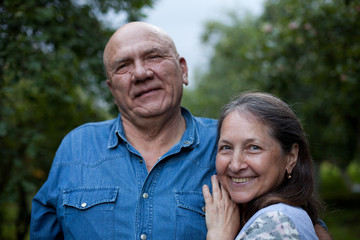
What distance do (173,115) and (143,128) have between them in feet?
0.77

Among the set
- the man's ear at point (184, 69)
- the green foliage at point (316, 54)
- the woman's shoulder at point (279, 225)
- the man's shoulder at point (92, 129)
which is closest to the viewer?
the woman's shoulder at point (279, 225)

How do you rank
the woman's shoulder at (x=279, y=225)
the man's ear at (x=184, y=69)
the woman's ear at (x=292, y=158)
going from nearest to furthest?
the woman's shoulder at (x=279, y=225) < the woman's ear at (x=292, y=158) < the man's ear at (x=184, y=69)

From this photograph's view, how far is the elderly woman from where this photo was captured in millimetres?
2197

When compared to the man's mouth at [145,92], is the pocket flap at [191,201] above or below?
below

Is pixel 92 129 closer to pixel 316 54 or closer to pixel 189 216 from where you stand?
pixel 189 216

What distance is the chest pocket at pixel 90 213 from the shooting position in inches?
92.1

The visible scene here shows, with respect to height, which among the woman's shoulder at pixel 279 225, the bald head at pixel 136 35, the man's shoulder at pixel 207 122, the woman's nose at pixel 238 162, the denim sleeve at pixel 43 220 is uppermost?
the bald head at pixel 136 35

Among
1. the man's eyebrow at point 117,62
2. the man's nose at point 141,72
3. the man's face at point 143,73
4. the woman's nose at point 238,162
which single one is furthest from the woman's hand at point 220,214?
the man's eyebrow at point 117,62

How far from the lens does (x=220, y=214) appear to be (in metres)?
2.30

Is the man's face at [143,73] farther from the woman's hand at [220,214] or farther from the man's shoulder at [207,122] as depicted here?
the woman's hand at [220,214]

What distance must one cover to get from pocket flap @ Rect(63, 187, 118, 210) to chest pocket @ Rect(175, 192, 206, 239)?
42cm

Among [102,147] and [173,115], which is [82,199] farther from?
[173,115]

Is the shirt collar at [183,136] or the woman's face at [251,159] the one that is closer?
the woman's face at [251,159]

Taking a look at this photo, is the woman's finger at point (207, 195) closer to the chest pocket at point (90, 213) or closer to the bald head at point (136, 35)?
the chest pocket at point (90, 213)
